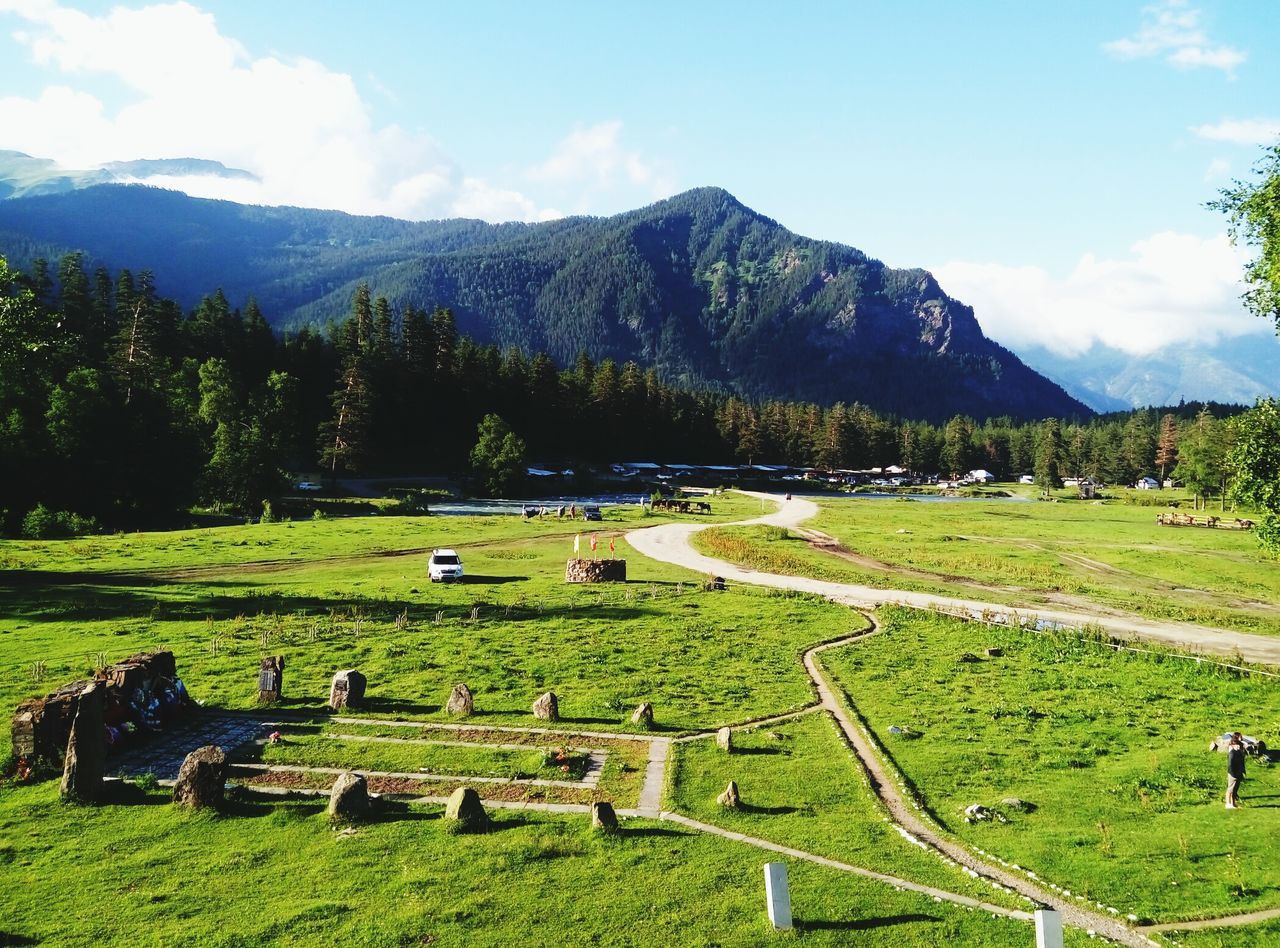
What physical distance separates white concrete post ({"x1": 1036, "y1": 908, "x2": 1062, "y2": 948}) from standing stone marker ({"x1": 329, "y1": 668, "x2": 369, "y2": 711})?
21.8 metres

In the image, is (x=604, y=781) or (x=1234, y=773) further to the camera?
(x=604, y=781)

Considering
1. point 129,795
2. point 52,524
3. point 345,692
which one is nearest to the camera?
point 129,795

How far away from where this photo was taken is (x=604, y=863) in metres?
16.0

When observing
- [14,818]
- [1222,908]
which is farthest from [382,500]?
[1222,908]

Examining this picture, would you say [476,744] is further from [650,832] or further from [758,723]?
[758,723]

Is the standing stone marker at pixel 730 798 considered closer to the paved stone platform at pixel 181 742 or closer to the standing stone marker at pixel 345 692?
the standing stone marker at pixel 345 692

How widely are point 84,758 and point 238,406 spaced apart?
318ft

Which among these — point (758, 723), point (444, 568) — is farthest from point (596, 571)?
point (758, 723)

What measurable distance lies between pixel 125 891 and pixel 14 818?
17.8 ft

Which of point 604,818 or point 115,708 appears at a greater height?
point 115,708

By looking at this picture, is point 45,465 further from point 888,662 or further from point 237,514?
point 888,662

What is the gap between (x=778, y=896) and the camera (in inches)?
531

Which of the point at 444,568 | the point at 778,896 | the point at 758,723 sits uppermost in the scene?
the point at 778,896

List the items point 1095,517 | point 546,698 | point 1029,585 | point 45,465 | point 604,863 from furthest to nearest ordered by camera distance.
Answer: point 1095,517 → point 45,465 → point 1029,585 → point 546,698 → point 604,863
